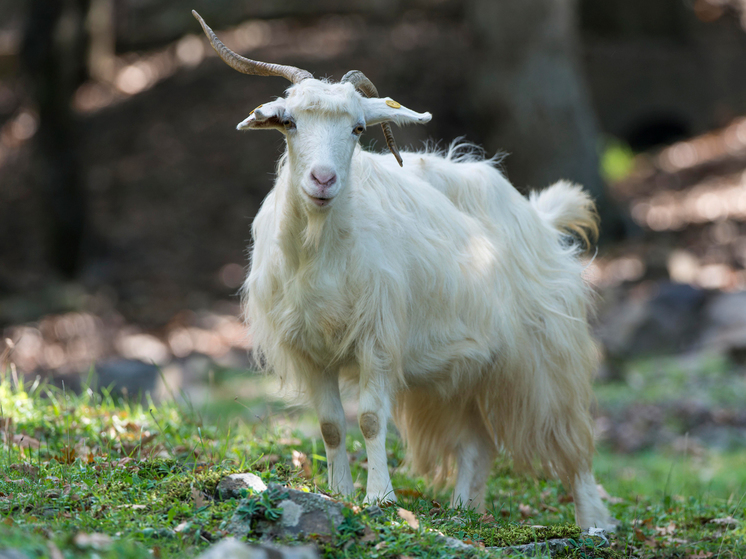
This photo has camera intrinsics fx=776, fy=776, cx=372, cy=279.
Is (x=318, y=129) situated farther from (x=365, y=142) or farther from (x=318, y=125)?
(x=365, y=142)

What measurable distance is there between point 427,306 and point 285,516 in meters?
1.48

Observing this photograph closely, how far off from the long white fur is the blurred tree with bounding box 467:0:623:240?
20.3 feet

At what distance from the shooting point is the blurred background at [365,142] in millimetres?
9539

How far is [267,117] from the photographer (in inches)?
144

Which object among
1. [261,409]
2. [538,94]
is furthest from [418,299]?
[538,94]

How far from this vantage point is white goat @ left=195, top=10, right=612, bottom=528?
3801 mm

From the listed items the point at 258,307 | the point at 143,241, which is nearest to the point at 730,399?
the point at 258,307

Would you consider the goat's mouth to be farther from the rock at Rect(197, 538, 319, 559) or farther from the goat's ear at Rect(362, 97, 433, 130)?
the rock at Rect(197, 538, 319, 559)

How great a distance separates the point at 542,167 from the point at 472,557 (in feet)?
29.7

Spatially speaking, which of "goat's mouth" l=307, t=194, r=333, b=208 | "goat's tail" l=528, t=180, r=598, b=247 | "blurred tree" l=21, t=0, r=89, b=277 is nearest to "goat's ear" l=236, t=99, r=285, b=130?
"goat's mouth" l=307, t=194, r=333, b=208

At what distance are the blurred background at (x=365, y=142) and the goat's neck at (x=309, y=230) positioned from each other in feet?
14.4

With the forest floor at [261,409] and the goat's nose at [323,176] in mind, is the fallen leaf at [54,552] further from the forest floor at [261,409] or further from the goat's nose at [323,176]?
the goat's nose at [323,176]

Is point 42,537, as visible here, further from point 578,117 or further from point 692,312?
point 578,117

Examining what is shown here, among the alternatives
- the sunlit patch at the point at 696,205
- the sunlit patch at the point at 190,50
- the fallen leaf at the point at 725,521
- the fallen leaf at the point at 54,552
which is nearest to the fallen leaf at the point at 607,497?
the fallen leaf at the point at 725,521
